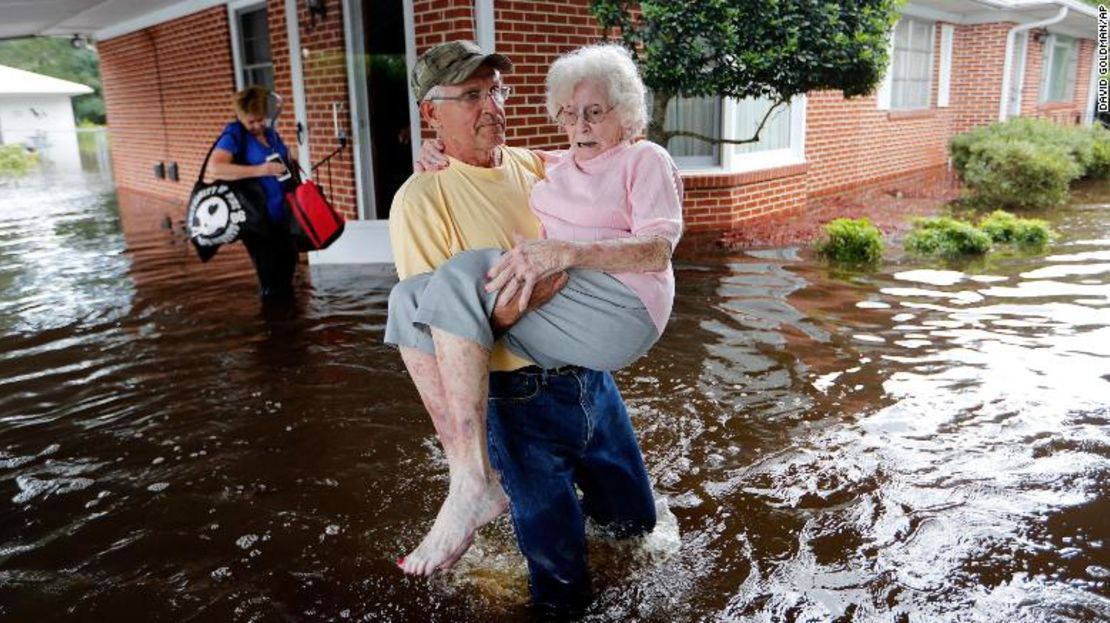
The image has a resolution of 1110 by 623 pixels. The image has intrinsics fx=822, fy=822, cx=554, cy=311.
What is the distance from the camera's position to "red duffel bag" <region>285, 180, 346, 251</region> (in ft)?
17.4

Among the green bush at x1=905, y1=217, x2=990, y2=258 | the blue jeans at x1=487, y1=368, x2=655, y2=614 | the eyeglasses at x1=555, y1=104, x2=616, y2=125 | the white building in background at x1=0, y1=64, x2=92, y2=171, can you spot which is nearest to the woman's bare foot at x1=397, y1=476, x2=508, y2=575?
the blue jeans at x1=487, y1=368, x2=655, y2=614

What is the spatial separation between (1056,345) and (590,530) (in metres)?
3.35

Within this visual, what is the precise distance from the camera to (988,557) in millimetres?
2658

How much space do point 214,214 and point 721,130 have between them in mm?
5041

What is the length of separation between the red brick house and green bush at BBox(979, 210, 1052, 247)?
7.11ft

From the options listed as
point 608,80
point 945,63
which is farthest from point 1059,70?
point 608,80

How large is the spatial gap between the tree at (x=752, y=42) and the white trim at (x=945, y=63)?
7.79 meters

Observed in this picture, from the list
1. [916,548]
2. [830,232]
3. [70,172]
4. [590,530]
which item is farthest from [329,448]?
[70,172]

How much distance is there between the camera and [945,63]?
45.1 feet

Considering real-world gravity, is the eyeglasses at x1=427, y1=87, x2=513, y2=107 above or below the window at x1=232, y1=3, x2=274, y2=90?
below

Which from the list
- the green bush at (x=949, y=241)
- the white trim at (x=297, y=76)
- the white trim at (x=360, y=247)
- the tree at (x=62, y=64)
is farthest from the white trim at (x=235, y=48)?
the tree at (x=62, y=64)

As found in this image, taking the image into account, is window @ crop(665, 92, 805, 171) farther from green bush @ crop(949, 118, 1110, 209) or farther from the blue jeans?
the blue jeans

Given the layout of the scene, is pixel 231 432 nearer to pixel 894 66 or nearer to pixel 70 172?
pixel 894 66

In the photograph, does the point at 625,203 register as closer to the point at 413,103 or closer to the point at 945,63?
the point at 413,103
